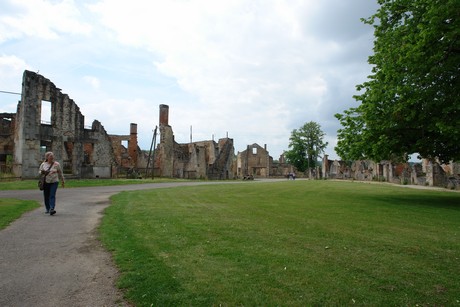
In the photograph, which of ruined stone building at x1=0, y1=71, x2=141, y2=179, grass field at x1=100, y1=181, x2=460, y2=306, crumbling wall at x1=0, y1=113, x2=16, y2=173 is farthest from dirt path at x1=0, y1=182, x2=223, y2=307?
crumbling wall at x1=0, y1=113, x2=16, y2=173

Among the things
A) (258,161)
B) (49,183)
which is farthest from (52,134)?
(258,161)

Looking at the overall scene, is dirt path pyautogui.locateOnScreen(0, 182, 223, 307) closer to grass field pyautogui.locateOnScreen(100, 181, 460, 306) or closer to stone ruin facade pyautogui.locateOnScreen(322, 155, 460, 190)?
grass field pyautogui.locateOnScreen(100, 181, 460, 306)

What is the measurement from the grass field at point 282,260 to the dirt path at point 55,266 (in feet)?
0.96

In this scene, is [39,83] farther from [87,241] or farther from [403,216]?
[403,216]

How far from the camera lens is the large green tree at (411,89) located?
42.0 ft

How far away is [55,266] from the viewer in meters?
5.02

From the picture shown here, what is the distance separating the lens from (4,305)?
3650 millimetres

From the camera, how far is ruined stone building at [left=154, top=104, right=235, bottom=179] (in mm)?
47438

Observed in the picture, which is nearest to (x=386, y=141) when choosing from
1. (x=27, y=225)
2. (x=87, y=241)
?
(x=87, y=241)

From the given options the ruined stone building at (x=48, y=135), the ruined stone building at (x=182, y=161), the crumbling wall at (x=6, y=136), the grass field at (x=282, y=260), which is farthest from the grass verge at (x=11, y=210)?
the ruined stone building at (x=182, y=161)

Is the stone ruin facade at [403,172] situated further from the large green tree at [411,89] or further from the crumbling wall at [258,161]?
the crumbling wall at [258,161]

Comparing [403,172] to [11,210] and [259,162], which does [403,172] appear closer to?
[11,210]

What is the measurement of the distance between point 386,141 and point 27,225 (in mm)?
13836

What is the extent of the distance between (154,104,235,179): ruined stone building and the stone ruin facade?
2045 cm
